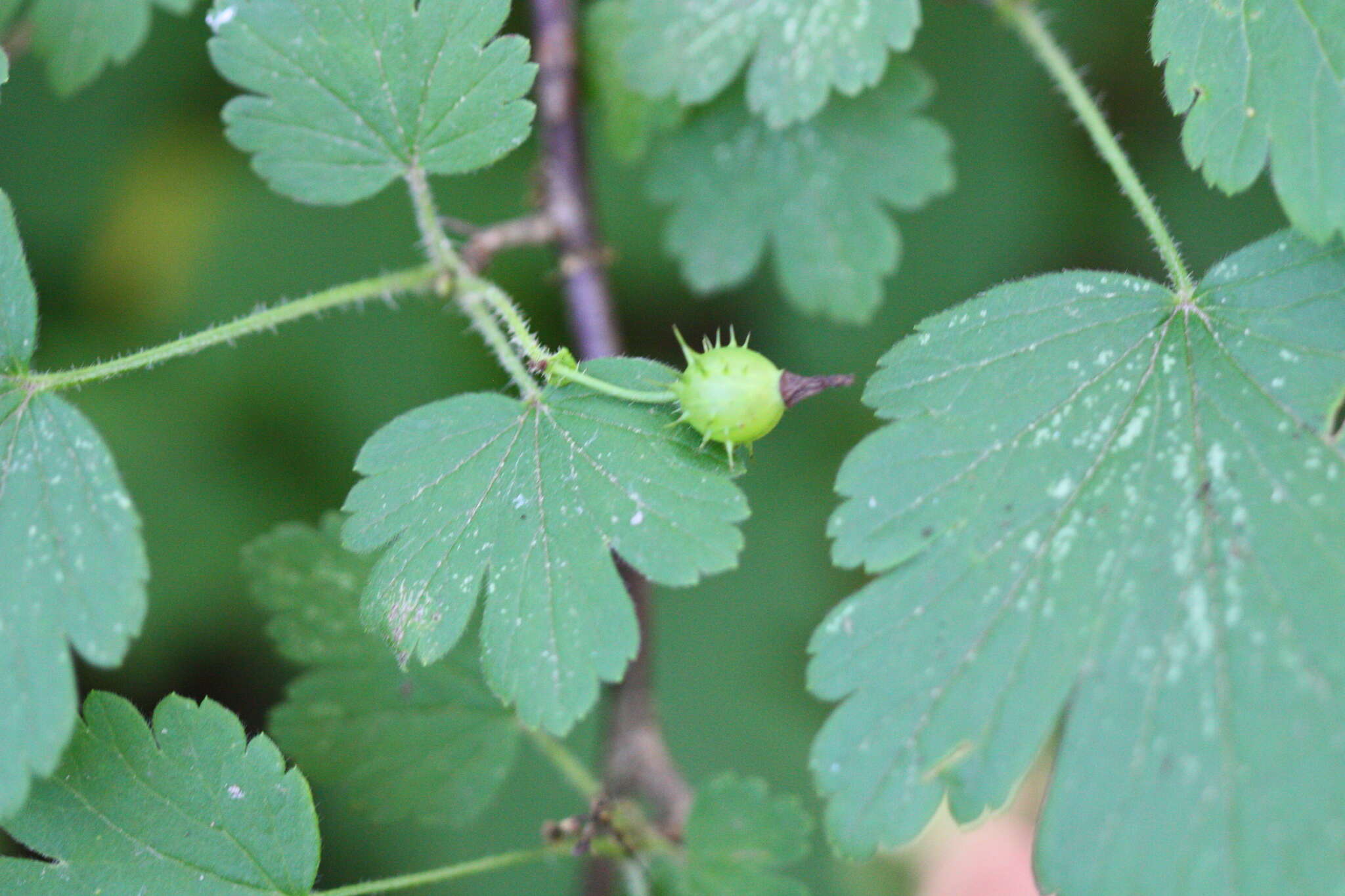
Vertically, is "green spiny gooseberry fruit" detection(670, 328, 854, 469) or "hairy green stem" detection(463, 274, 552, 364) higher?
"hairy green stem" detection(463, 274, 552, 364)

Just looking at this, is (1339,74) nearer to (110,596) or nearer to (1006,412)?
(1006,412)

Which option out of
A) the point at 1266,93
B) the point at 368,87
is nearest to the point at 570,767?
the point at 368,87

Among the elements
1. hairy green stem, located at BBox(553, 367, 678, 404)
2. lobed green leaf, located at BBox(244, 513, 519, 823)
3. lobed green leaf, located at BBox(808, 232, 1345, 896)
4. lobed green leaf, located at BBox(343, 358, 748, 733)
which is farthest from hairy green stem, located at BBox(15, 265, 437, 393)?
lobed green leaf, located at BBox(808, 232, 1345, 896)

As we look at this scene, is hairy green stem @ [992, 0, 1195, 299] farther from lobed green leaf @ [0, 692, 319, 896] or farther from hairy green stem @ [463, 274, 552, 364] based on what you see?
lobed green leaf @ [0, 692, 319, 896]

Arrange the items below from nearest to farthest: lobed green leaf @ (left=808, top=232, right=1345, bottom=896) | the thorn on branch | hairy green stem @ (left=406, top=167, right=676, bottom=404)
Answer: lobed green leaf @ (left=808, top=232, right=1345, bottom=896) → hairy green stem @ (left=406, top=167, right=676, bottom=404) → the thorn on branch

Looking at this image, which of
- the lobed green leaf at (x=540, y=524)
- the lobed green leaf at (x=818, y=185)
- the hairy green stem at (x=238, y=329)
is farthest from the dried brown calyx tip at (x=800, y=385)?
the lobed green leaf at (x=818, y=185)

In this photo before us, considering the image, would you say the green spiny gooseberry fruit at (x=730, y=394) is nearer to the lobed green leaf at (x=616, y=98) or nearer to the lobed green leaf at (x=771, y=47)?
the lobed green leaf at (x=771, y=47)

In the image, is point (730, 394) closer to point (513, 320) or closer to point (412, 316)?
Result: point (513, 320)
